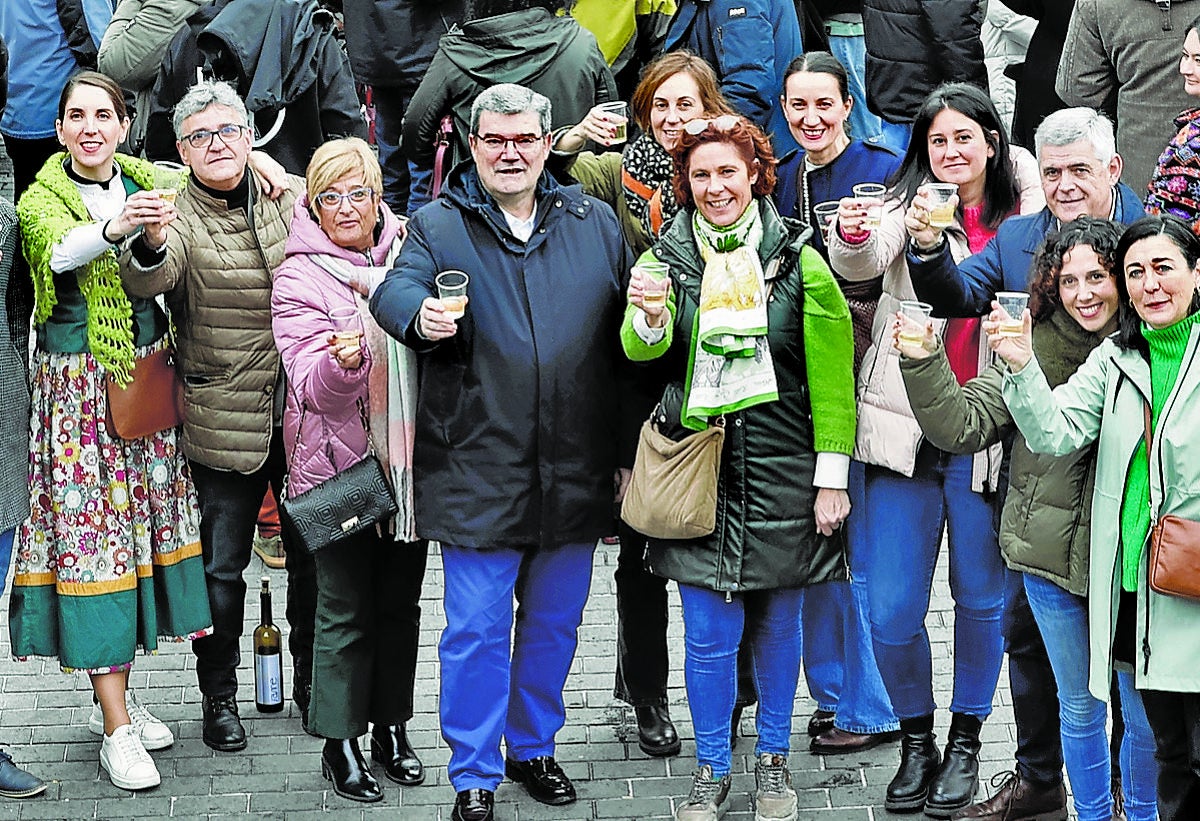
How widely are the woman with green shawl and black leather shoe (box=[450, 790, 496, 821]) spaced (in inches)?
44.1

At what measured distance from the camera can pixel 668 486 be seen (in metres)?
5.91

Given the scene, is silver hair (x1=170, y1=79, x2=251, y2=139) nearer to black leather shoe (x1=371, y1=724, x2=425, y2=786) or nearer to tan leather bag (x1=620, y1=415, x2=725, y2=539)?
tan leather bag (x1=620, y1=415, x2=725, y2=539)

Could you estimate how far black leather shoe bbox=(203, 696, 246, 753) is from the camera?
681 cm

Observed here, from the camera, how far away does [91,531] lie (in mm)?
6445

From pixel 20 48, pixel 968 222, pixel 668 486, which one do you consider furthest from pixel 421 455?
pixel 20 48

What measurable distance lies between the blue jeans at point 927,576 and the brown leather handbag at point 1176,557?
88cm

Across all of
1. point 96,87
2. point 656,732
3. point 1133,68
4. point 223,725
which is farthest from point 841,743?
point 96,87

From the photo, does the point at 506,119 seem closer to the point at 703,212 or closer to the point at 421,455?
the point at 703,212

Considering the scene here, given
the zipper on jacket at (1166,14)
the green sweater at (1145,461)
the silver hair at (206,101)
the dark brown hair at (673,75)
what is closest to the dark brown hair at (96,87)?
the silver hair at (206,101)

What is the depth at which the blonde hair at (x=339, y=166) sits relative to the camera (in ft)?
20.3

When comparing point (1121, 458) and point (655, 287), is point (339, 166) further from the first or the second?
point (1121, 458)

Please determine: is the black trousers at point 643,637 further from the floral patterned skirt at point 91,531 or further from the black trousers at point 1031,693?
the floral patterned skirt at point 91,531

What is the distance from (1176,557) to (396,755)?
9.24ft

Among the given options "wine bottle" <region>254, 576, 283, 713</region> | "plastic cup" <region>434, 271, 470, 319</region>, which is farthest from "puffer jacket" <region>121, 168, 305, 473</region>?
"plastic cup" <region>434, 271, 470, 319</region>
